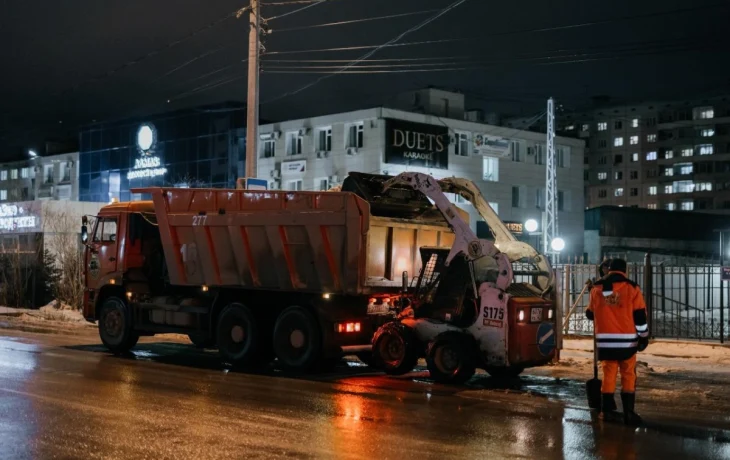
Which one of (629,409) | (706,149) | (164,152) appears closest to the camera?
(629,409)

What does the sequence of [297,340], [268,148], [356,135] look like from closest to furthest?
[297,340], [356,135], [268,148]

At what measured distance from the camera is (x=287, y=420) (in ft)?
29.9

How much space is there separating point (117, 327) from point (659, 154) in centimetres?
9611

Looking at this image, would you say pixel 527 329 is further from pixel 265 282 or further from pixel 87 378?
pixel 87 378

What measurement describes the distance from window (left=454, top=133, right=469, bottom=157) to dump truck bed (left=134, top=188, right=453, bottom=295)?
36.7 meters

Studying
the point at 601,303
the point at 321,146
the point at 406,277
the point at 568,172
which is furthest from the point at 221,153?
the point at 601,303

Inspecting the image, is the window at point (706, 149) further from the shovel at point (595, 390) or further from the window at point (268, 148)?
the shovel at point (595, 390)

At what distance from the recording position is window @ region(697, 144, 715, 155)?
98869mm

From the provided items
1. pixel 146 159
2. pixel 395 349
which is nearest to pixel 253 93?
pixel 395 349

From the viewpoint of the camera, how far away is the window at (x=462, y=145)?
51.1 meters

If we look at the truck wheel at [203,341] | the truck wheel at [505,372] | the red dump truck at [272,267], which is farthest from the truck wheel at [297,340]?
the truck wheel at [505,372]

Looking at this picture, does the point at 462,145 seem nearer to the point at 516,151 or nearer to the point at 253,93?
the point at 516,151

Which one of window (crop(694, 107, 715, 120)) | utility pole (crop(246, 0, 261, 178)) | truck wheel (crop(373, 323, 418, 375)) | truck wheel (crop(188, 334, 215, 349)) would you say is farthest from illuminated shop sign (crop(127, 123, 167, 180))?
window (crop(694, 107, 715, 120))

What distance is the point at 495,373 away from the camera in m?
13.2
